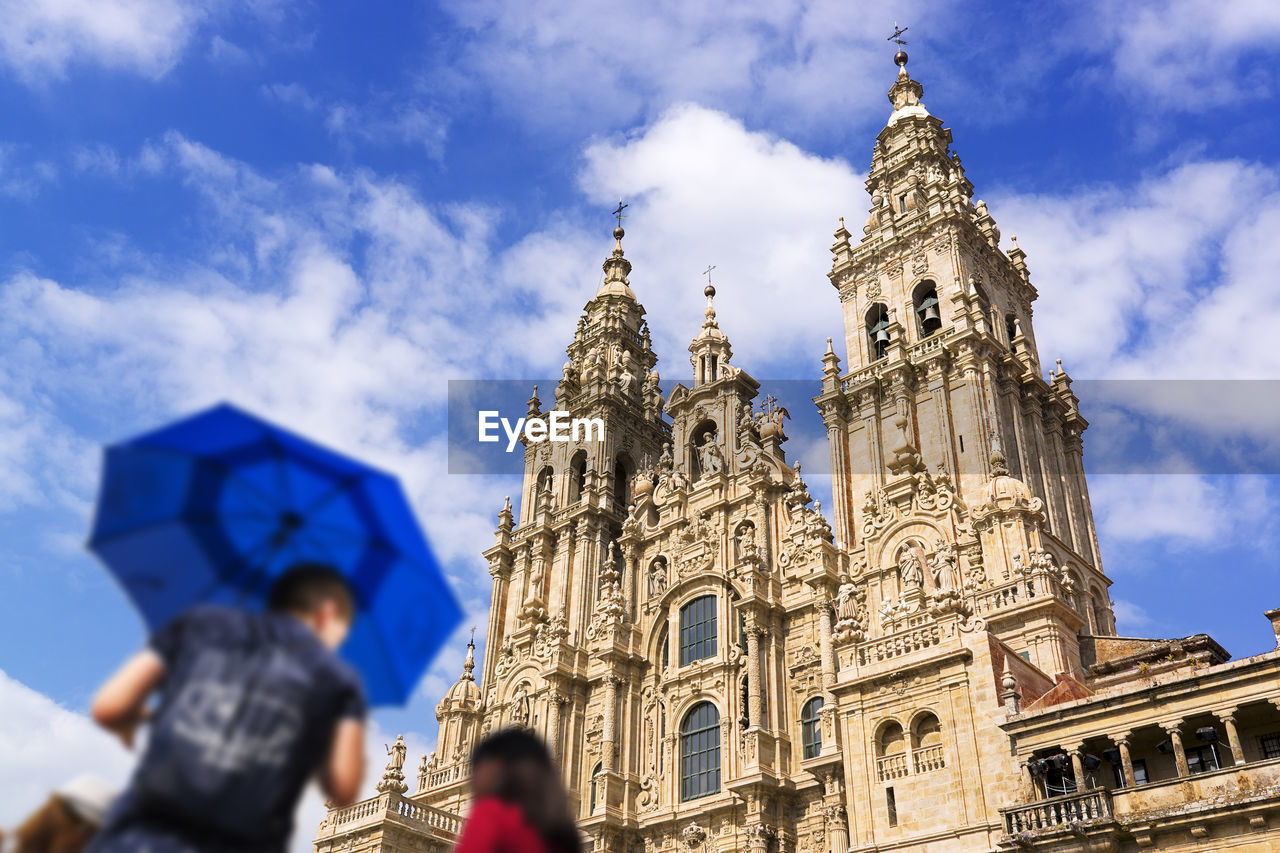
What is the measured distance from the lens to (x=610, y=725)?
36469 millimetres

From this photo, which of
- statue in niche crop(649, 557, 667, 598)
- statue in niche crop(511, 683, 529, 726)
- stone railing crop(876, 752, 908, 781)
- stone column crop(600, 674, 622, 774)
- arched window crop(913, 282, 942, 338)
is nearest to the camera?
stone railing crop(876, 752, 908, 781)

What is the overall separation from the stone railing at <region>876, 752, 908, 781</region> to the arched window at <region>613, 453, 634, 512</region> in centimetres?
2463

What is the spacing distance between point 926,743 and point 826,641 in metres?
9.14

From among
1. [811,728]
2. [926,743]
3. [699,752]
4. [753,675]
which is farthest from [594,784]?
[926,743]

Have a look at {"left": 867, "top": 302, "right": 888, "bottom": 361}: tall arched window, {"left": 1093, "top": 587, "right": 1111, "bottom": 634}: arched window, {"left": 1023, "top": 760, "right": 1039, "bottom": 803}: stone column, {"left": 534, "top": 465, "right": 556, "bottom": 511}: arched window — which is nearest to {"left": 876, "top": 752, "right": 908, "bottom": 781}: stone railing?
{"left": 1023, "top": 760, "right": 1039, "bottom": 803}: stone column

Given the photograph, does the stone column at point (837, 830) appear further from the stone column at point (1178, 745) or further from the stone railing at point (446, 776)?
the stone railing at point (446, 776)

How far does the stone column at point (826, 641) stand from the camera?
1248 inches

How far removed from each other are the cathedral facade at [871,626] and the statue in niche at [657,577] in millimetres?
113

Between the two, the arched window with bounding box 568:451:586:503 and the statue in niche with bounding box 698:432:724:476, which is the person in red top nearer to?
the statue in niche with bounding box 698:432:724:476

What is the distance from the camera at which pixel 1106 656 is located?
92.2ft

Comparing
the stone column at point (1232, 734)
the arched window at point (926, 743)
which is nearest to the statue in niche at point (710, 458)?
the arched window at point (926, 743)

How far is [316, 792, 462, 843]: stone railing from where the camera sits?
3134cm

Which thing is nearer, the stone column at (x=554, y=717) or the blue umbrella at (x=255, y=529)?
the blue umbrella at (x=255, y=529)

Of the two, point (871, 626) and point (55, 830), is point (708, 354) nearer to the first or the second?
point (871, 626)
